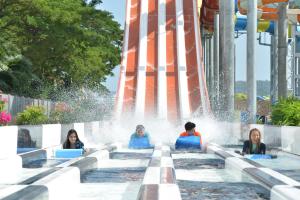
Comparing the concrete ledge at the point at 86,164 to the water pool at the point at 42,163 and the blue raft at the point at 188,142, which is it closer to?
the water pool at the point at 42,163

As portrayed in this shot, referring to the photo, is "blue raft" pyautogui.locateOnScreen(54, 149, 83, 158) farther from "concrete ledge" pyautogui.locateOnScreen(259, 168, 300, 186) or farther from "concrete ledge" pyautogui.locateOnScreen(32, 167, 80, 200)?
"concrete ledge" pyautogui.locateOnScreen(259, 168, 300, 186)

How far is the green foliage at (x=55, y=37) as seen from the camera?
39.2m

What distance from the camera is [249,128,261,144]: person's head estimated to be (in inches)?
582

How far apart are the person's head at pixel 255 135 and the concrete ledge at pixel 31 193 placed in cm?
748

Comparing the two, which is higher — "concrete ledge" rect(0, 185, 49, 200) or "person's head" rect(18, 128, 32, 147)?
"person's head" rect(18, 128, 32, 147)

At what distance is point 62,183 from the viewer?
30.2ft

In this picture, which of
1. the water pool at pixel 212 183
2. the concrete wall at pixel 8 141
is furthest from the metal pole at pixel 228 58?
the concrete wall at pixel 8 141

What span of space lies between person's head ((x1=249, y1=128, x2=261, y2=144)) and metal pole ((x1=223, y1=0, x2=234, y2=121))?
17684 mm

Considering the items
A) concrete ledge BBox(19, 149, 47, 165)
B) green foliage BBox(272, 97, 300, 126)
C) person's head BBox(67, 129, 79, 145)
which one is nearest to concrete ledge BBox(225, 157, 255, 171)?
person's head BBox(67, 129, 79, 145)

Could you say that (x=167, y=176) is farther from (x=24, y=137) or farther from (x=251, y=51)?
(x=251, y=51)

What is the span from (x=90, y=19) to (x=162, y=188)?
129ft

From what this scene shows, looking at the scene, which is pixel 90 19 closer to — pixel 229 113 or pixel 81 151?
pixel 229 113

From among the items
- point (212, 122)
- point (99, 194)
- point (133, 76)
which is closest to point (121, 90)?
point (133, 76)

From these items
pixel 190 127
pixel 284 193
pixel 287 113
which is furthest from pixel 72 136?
pixel 284 193
